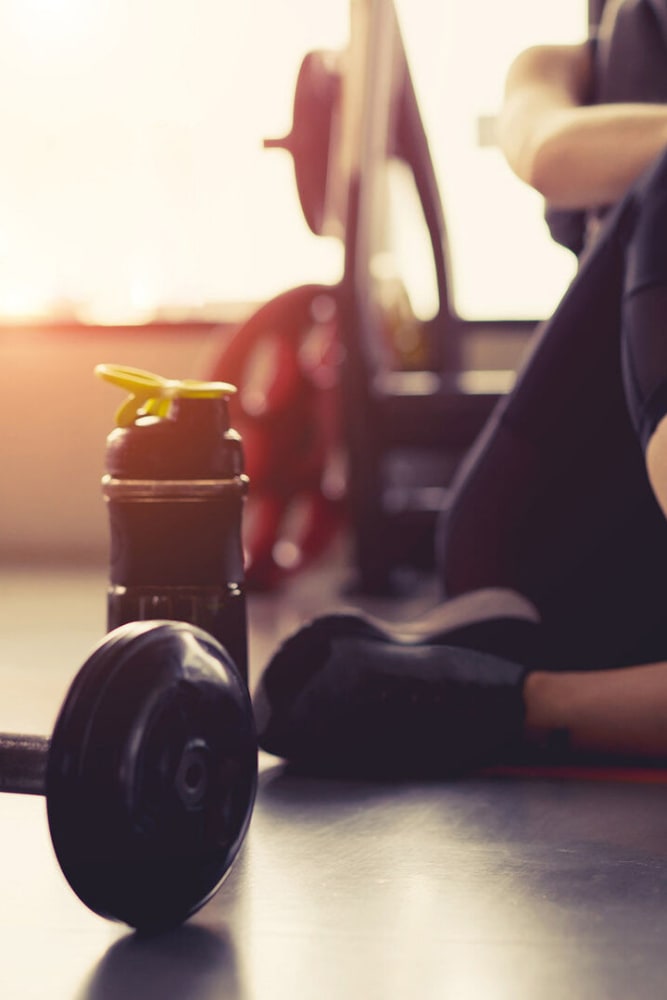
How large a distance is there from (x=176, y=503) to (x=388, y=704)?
0.27m

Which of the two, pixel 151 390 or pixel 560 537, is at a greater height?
pixel 151 390

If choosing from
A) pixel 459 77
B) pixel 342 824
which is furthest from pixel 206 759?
pixel 459 77

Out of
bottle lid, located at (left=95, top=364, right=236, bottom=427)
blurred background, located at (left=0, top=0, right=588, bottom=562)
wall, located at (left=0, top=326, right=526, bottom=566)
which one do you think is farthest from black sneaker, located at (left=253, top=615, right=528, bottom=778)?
wall, located at (left=0, top=326, right=526, bottom=566)

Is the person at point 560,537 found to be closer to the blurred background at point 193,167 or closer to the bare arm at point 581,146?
the bare arm at point 581,146

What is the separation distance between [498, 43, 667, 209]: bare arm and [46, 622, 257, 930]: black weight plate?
676 millimetres

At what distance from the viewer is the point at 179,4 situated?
12.4ft

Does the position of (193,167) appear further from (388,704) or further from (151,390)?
(388,704)

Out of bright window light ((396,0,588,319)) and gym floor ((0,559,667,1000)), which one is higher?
bright window light ((396,0,588,319))

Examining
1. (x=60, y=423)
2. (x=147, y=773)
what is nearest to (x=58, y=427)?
(x=60, y=423)

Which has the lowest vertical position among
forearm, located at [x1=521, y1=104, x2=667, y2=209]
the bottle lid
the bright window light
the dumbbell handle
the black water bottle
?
the dumbbell handle

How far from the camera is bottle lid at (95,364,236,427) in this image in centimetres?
121

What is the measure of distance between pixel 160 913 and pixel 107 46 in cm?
337

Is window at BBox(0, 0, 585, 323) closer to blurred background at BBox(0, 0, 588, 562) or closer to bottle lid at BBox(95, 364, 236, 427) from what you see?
blurred background at BBox(0, 0, 588, 562)

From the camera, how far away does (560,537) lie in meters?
1.46
